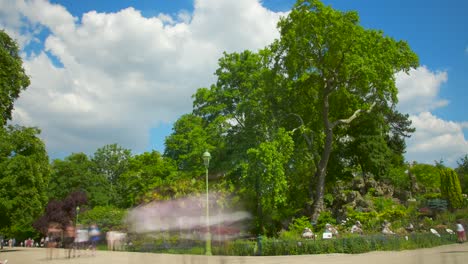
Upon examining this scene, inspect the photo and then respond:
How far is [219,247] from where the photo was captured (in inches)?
902

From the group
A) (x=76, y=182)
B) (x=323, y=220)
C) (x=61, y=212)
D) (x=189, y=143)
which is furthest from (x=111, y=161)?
(x=323, y=220)

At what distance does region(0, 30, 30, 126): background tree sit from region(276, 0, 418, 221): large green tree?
19933mm

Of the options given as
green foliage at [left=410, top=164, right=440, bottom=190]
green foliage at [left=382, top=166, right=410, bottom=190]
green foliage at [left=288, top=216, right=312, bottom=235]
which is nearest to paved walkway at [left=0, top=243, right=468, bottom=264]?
green foliage at [left=288, top=216, right=312, bottom=235]

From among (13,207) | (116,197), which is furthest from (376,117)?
(116,197)

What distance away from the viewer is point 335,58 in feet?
98.3

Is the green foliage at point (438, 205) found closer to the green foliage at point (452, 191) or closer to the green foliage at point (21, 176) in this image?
the green foliage at point (452, 191)

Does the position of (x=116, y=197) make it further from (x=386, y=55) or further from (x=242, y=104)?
(x=386, y=55)

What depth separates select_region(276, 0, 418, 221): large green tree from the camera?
29.0 meters

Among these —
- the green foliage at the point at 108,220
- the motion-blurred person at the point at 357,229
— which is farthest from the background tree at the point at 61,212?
the motion-blurred person at the point at 357,229

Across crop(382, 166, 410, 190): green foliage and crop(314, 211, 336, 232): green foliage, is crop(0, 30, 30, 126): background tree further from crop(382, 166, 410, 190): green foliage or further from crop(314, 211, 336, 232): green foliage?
crop(382, 166, 410, 190): green foliage

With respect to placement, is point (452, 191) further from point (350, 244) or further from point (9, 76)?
point (9, 76)

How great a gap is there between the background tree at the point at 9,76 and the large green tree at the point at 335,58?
19.9 m

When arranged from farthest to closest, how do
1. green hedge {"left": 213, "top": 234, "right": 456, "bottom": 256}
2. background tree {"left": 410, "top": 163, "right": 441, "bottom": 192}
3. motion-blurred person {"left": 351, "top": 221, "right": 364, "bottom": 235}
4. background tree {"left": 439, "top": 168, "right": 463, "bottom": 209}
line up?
1. background tree {"left": 410, "top": 163, "right": 441, "bottom": 192}
2. background tree {"left": 439, "top": 168, "right": 463, "bottom": 209}
3. motion-blurred person {"left": 351, "top": 221, "right": 364, "bottom": 235}
4. green hedge {"left": 213, "top": 234, "right": 456, "bottom": 256}

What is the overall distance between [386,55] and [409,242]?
1534cm
